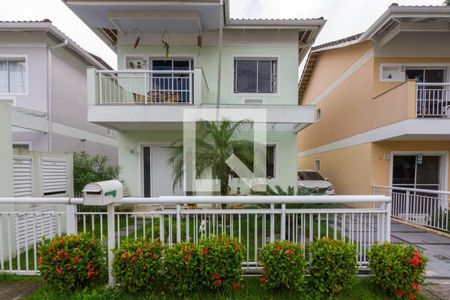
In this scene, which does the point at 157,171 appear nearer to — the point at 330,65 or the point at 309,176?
the point at 309,176

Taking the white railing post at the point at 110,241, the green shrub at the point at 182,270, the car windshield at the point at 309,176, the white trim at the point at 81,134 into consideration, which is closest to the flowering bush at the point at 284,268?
the green shrub at the point at 182,270

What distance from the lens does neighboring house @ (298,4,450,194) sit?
6652 mm

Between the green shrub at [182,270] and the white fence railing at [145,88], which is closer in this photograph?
the green shrub at [182,270]

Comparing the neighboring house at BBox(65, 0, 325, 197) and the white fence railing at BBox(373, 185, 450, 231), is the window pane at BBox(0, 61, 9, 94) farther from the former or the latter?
the white fence railing at BBox(373, 185, 450, 231)

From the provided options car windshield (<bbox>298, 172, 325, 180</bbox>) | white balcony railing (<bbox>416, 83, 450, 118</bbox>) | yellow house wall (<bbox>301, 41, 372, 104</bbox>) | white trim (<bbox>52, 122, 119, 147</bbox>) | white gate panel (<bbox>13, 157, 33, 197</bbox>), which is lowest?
car windshield (<bbox>298, 172, 325, 180</bbox>)

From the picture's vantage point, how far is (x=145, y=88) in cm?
666

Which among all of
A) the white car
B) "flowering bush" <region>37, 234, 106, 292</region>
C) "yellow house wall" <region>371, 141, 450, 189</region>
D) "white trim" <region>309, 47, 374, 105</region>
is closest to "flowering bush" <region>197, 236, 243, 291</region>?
"flowering bush" <region>37, 234, 106, 292</region>

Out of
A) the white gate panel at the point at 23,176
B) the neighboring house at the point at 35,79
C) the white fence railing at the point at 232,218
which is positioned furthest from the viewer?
the neighboring house at the point at 35,79

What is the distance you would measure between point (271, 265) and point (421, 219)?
21.1 feet

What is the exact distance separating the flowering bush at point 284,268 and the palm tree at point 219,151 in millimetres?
2707

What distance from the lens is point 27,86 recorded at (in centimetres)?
811

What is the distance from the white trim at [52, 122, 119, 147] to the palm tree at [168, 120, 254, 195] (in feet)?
20.1

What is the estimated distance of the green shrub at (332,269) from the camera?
9.48ft

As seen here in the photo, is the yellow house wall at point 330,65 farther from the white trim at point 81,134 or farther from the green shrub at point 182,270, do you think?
the white trim at point 81,134
